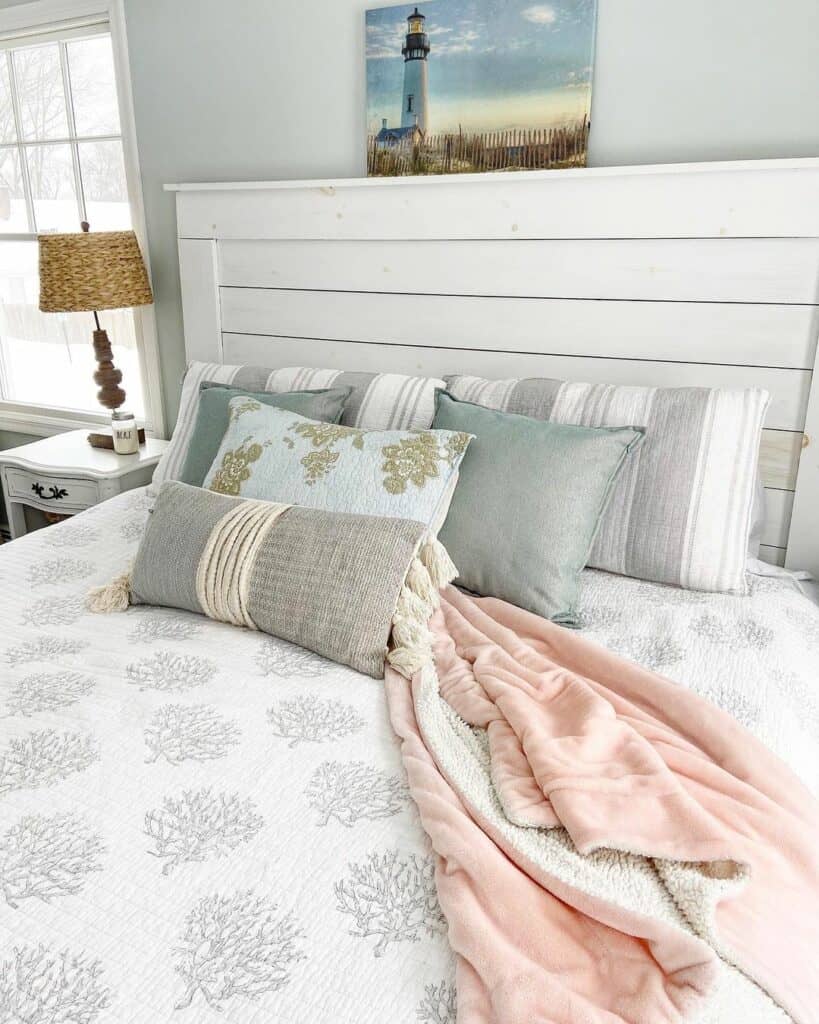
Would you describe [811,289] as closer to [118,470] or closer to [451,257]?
[451,257]

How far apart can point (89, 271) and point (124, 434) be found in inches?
19.6

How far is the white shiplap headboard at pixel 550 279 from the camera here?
1761 mm

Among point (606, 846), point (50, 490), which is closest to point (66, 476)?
point (50, 490)

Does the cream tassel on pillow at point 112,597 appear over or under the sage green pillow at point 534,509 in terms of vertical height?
under

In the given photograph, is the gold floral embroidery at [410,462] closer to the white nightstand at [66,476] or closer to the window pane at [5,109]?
the white nightstand at [66,476]

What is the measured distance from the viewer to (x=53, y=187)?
2891 millimetres

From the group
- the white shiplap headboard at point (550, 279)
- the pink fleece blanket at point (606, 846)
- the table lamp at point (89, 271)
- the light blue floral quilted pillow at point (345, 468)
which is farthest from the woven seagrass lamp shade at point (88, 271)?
the pink fleece blanket at point (606, 846)

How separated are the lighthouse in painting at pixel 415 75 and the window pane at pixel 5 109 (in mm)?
1644

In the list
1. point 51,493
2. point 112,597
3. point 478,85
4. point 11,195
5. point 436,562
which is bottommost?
point 51,493

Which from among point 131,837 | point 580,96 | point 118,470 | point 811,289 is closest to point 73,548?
point 118,470

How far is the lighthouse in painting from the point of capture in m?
2.03

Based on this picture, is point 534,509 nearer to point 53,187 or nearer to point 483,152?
point 483,152

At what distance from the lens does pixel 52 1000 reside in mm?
755

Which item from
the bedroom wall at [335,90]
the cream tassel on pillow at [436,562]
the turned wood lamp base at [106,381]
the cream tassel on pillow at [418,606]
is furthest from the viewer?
the turned wood lamp base at [106,381]
